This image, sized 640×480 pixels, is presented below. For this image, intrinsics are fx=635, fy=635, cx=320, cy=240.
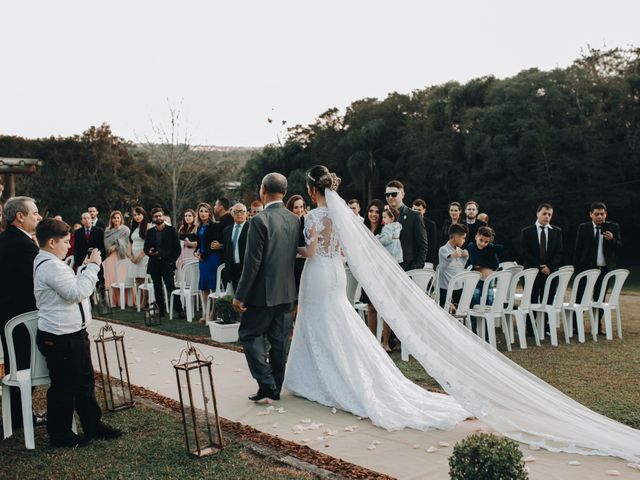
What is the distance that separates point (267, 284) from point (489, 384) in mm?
2176

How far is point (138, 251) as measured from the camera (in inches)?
518

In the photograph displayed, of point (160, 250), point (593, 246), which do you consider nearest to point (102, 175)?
point (160, 250)

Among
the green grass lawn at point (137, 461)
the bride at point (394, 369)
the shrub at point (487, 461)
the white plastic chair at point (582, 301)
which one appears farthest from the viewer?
the white plastic chair at point (582, 301)

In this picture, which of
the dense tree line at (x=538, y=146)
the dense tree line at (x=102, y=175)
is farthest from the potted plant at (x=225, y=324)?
the dense tree line at (x=102, y=175)

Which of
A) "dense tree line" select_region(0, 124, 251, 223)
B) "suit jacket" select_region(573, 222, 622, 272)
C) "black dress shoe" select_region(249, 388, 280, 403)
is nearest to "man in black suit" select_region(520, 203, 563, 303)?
"suit jacket" select_region(573, 222, 622, 272)

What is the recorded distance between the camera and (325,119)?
47.9 metres

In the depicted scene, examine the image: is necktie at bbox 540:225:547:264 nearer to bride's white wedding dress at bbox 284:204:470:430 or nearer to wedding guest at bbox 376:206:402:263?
wedding guest at bbox 376:206:402:263

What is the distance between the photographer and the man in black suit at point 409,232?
8.95 m

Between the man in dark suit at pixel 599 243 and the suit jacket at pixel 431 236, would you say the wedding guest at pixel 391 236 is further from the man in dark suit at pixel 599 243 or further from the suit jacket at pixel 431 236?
the man in dark suit at pixel 599 243

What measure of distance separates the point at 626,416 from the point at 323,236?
120 inches

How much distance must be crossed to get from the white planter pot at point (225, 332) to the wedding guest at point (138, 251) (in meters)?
4.24

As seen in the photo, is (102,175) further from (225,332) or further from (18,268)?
(18,268)

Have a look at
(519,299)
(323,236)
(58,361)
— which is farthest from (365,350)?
(519,299)

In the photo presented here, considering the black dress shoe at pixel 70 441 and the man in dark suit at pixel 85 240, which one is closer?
the black dress shoe at pixel 70 441
